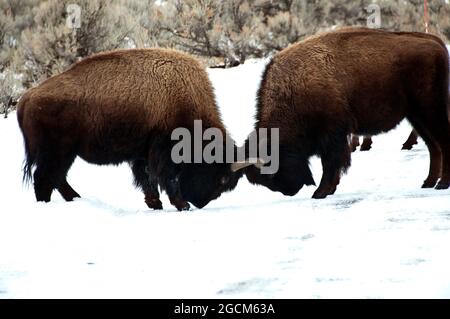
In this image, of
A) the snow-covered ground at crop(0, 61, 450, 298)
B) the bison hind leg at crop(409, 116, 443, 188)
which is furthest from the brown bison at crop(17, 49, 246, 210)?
the bison hind leg at crop(409, 116, 443, 188)

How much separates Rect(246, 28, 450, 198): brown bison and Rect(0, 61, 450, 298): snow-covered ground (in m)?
0.55

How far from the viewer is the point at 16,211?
20.4 feet

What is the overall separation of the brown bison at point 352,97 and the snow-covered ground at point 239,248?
1.79 ft

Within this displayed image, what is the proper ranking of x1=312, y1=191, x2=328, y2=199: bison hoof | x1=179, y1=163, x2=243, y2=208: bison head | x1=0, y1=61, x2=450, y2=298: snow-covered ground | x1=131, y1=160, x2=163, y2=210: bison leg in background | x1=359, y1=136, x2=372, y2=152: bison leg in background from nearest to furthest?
x1=0, y1=61, x2=450, y2=298: snow-covered ground → x1=312, y1=191, x2=328, y2=199: bison hoof → x1=179, y1=163, x2=243, y2=208: bison head → x1=131, y1=160, x2=163, y2=210: bison leg in background → x1=359, y1=136, x2=372, y2=152: bison leg in background

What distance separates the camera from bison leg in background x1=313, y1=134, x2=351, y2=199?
690 centimetres

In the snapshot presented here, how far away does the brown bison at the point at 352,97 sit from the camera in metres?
6.79

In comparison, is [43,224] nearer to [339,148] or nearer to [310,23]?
[339,148]

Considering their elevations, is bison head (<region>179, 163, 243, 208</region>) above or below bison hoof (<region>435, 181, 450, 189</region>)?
below

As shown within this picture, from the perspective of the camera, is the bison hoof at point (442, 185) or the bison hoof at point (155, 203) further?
the bison hoof at point (155, 203)

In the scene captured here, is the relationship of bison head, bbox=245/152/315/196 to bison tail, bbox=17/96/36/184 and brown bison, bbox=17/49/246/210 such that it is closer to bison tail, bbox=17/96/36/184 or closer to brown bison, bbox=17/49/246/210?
brown bison, bbox=17/49/246/210

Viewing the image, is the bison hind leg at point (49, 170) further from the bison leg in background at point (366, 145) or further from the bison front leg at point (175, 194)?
the bison leg in background at point (366, 145)

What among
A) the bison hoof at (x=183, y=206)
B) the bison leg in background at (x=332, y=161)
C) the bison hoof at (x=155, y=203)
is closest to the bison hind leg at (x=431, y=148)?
the bison leg in background at (x=332, y=161)

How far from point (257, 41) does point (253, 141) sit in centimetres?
901
